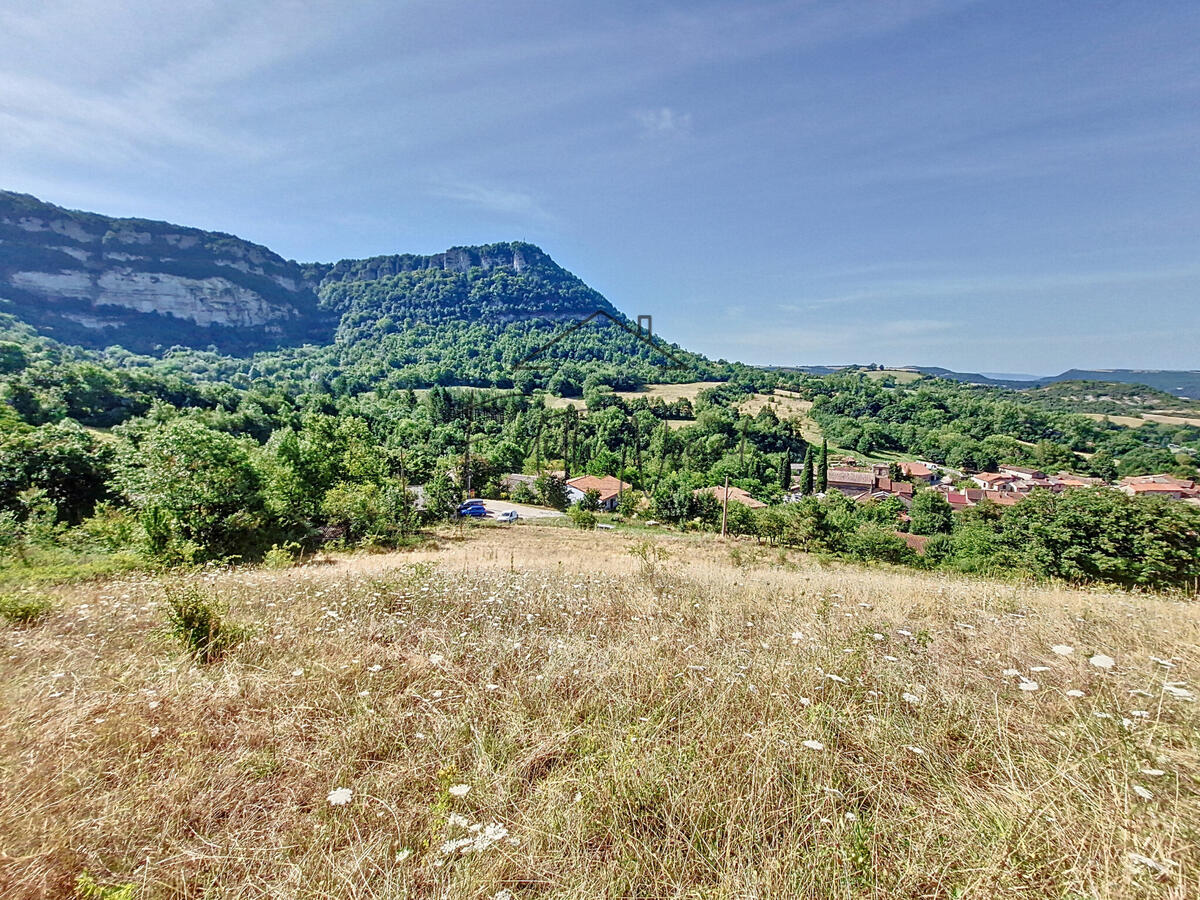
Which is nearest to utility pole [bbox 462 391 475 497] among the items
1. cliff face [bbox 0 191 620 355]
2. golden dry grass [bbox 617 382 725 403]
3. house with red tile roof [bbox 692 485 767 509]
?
house with red tile roof [bbox 692 485 767 509]

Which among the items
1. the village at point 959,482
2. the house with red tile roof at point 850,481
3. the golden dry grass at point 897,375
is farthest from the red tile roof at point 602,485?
the golden dry grass at point 897,375

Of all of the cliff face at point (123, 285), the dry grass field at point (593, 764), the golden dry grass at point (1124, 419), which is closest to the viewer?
the dry grass field at point (593, 764)

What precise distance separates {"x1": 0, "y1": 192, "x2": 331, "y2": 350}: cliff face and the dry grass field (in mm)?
210696

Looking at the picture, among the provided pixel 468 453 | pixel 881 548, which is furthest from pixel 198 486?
pixel 468 453

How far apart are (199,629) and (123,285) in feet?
809

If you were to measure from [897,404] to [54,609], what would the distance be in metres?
122

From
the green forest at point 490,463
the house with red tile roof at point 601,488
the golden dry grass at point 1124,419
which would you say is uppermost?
the golden dry grass at point 1124,419

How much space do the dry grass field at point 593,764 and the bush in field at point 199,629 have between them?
0.54ft

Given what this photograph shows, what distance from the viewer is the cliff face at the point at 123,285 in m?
152

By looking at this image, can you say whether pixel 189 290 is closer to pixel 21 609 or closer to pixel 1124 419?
pixel 21 609

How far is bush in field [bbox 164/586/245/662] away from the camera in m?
3.52

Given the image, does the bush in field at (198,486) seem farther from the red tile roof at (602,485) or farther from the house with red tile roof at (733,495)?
the red tile roof at (602,485)

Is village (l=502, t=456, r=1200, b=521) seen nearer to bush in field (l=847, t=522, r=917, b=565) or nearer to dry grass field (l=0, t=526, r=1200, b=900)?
bush in field (l=847, t=522, r=917, b=565)

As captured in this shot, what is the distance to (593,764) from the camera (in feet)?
7.61
